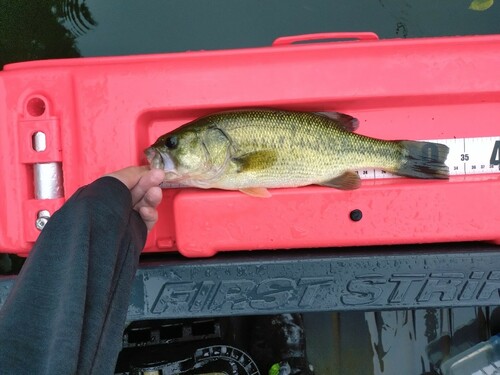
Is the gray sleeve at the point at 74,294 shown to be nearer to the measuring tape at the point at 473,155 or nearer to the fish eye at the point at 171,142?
the fish eye at the point at 171,142

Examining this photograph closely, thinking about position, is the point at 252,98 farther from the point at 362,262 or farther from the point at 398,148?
the point at 362,262

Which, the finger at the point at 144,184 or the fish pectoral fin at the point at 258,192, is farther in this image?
the fish pectoral fin at the point at 258,192

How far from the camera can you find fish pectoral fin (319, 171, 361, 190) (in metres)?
2.13

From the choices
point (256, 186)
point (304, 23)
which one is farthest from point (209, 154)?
point (304, 23)

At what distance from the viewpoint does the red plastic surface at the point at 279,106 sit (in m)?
2.08

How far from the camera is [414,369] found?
288 centimetres

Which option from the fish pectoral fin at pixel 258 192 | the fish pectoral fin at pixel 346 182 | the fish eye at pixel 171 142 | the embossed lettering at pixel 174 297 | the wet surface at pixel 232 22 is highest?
the wet surface at pixel 232 22

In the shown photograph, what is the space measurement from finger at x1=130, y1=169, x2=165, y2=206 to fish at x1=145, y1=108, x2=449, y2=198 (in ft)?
0.56

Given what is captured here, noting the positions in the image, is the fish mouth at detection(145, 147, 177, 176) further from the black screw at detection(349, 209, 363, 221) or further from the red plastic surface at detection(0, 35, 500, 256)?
the black screw at detection(349, 209, 363, 221)

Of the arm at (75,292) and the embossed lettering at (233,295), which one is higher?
the arm at (75,292)

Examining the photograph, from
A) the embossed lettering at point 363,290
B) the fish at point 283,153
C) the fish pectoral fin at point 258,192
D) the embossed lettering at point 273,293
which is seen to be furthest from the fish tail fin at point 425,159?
the embossed lettering at point 273,293

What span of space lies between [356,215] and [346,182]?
Answer: 5.9 inches

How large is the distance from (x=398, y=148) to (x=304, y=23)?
129cm

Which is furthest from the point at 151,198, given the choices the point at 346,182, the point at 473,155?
the point at 473,155
